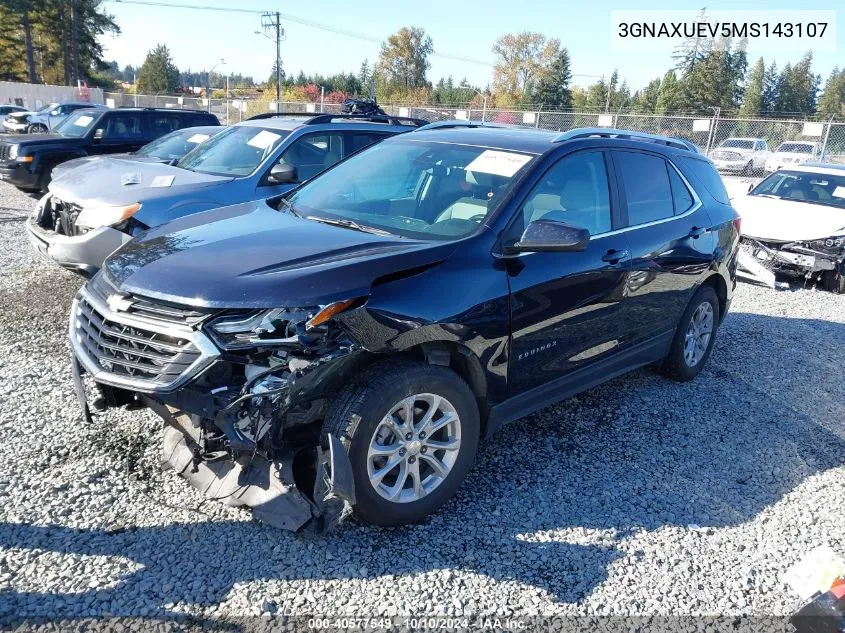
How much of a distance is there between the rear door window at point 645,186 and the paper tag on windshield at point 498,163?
89cm

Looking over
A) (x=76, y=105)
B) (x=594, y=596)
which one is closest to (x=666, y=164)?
(x=594, y=596)

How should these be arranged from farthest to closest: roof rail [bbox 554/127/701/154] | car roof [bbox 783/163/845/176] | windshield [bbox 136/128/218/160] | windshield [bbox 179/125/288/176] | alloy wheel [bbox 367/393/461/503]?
car roof [bbox 783/163/845/176], windshield [bbox 136/128/218/160], windshield [bbox 179/125/288/176], roof rail [bbox 554/127/701/154], alloy wheel [bbox 367/393/461/503]

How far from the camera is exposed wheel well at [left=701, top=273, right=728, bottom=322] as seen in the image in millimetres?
5229

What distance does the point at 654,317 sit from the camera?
4.56m

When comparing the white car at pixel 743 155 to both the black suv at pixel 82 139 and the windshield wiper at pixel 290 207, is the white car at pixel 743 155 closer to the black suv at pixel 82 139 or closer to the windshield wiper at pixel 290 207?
the black suv at pixel 82 139

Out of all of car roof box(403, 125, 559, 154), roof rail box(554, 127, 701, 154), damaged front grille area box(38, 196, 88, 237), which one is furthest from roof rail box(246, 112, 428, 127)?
roof rail box(554, 127, 701, 154)

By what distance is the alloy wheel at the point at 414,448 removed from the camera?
2.96 meters

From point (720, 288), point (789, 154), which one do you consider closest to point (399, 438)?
point (720, 288)

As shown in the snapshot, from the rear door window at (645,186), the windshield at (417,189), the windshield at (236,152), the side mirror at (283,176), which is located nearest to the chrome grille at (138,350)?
Answer: the windshield at (417,189)

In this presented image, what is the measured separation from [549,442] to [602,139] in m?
1.98

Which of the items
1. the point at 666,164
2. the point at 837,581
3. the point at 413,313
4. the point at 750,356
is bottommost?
the point at 750,356

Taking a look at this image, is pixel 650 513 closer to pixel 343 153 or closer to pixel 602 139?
pixel 602 139

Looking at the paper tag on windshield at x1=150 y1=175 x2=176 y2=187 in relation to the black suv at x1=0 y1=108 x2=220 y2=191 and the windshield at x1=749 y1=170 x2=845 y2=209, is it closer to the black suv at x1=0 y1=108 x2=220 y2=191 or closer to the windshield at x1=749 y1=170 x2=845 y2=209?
the black suv at x1=0 y1=108 x2=220 y2=191

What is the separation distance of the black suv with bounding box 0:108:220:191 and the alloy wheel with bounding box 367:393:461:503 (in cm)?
1085
